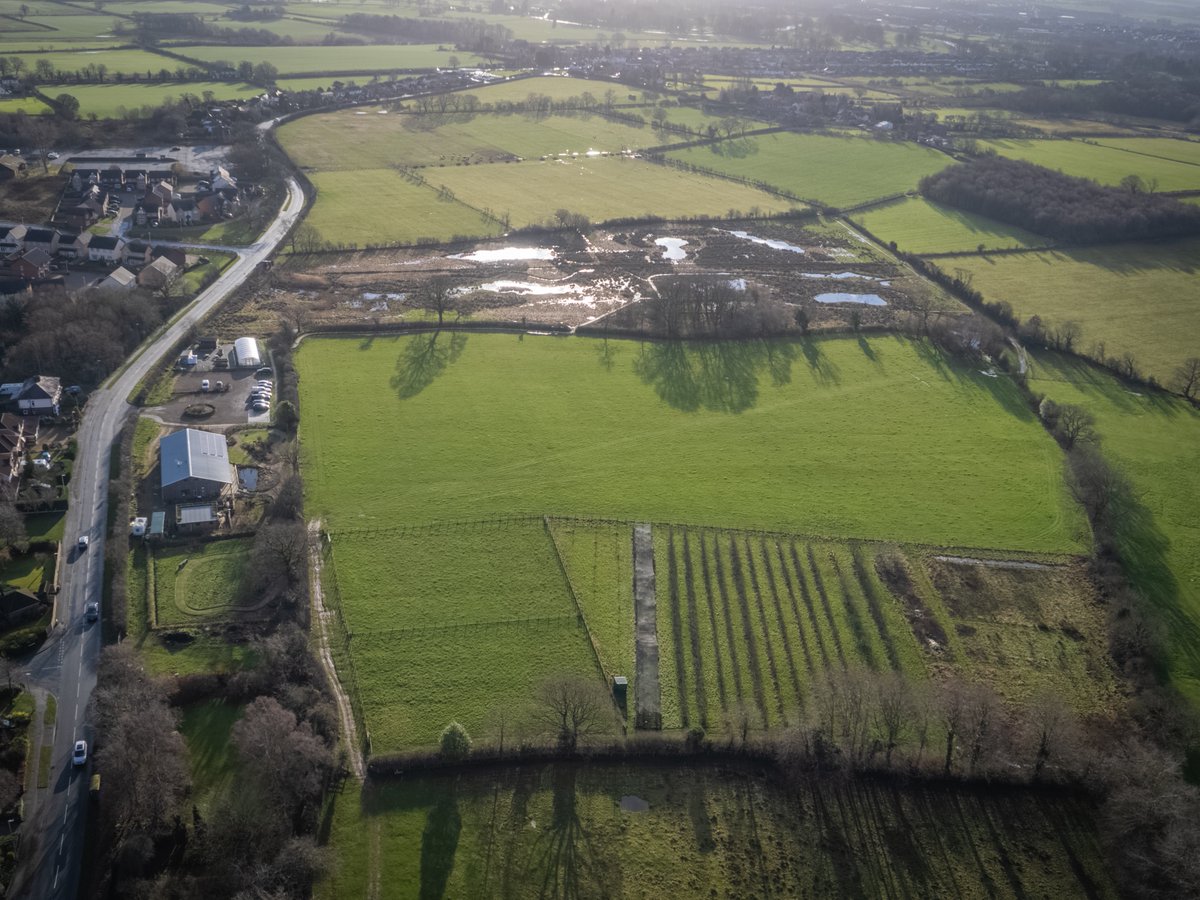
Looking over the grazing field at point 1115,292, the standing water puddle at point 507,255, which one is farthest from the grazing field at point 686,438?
the standing water puddle at point 507,255

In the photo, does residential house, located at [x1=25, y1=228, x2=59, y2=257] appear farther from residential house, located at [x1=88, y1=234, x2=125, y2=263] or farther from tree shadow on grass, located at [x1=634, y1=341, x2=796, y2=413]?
tree shadow on grass, located at [x1=634, y1=341, x2=796, y2=413]

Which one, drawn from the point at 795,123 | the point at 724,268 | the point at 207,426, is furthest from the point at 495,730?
the point at 795,123

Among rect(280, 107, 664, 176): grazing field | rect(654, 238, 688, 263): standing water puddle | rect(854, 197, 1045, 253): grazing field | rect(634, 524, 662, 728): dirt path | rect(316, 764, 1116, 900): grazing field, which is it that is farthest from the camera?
rect(280, 107, 664, 176): grazing field

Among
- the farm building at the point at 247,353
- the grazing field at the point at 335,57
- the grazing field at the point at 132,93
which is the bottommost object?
the farm building at the point at 247,353

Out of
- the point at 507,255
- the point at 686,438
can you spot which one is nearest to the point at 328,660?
the point at 686,438

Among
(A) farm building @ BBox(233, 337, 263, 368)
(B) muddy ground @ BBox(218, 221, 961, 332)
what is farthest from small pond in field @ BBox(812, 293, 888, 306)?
(A) farm building @ BBox(233, 337, 263, 368)

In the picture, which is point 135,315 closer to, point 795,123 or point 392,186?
point 392,186

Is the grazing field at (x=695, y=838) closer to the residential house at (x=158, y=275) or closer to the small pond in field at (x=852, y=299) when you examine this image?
the small pond in field at (x=852, y=299)
